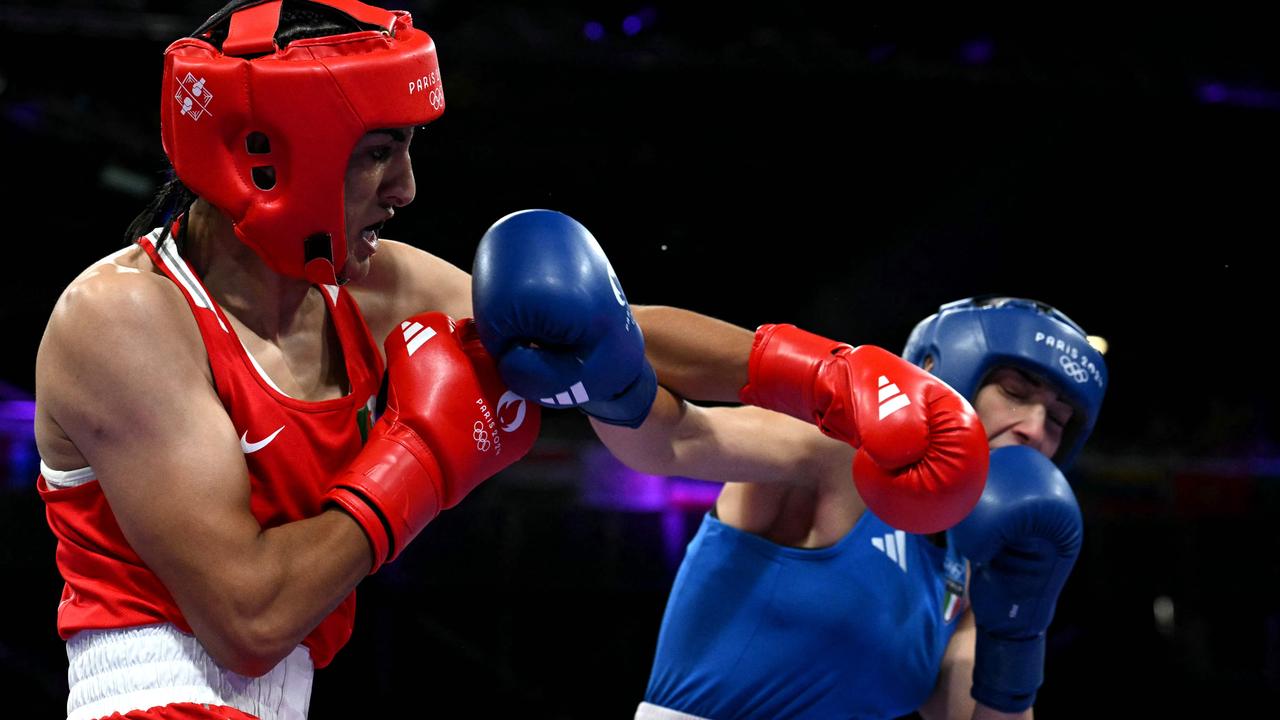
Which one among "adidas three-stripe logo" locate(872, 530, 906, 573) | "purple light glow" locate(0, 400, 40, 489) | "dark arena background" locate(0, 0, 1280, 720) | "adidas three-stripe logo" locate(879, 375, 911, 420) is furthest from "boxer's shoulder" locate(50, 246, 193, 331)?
"purple light glow" locate(0, 400, 40, 489)

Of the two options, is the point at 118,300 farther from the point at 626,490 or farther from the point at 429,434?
the point at 626,490

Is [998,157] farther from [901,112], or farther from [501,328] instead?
[501,328]

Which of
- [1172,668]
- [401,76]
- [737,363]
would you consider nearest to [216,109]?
[401,76]

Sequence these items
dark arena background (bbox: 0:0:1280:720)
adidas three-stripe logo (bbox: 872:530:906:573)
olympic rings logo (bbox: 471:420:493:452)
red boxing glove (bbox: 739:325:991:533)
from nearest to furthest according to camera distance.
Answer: olympic rings logo (bbox: 471:420:493:452) < red boxing glove (bbox: 739:325:991:533) < adidas three-stripe logo (bbox: 872:530:906:573) < dark arena background (bbox: 0:0:1280:720)

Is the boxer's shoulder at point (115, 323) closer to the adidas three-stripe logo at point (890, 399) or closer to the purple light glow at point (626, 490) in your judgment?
the adidas three-stripe logo at point (890, 399)

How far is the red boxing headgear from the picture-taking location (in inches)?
63.9

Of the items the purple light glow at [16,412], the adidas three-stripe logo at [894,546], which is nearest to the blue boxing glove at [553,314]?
the adidas three-stripe logo at [894,546]

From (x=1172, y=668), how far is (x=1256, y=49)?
2666 mm

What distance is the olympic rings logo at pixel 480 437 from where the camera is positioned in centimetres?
179

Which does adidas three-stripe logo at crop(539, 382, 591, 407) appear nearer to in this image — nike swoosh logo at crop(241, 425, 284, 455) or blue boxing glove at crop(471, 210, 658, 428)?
blue boxing glove at crop(471, 210, 658, 428)

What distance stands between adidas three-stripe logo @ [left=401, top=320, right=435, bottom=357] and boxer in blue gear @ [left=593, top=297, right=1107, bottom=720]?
402mm

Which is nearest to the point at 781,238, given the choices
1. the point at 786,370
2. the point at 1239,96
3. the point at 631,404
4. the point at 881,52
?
the point at 881,52

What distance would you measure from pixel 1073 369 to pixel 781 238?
153 inches

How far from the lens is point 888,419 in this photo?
6.36 ft
